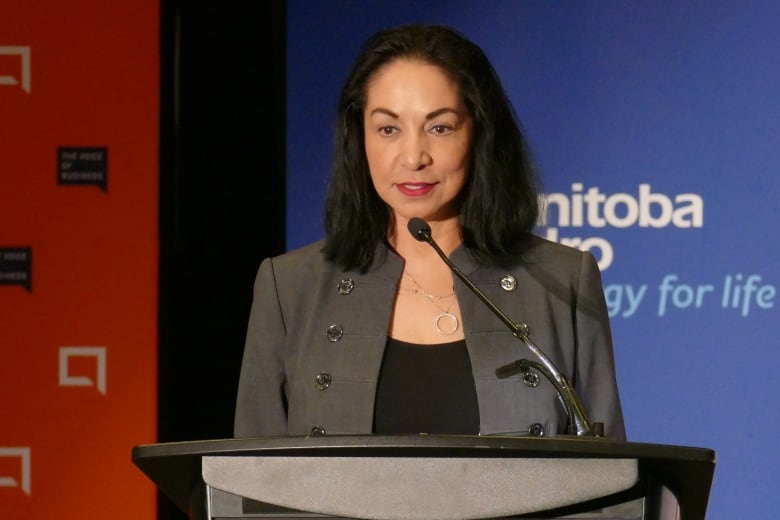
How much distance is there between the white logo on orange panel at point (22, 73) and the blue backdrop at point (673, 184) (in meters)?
0.98

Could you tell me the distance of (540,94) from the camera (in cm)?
328

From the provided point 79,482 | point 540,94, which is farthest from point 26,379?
point 540,94

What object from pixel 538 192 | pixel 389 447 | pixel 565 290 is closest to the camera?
pixel 389 447

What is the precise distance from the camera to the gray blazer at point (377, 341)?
1997 mm

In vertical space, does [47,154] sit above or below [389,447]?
above

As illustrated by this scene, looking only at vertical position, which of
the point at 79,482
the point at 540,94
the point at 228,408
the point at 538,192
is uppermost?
the point at 540,94

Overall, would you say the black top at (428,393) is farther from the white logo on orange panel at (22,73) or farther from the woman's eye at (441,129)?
the white logo on orange panel at (22,73)

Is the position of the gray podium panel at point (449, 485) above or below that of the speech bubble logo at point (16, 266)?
below

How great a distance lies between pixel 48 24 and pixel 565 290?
6.98ft

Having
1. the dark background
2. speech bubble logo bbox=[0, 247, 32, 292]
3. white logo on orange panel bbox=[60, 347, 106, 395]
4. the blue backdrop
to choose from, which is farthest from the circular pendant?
speech bubble logo bbox=[0, 247, 32, 292]

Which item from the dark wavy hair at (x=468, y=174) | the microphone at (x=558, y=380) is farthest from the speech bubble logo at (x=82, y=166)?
the microphone at (x=558, y=380)

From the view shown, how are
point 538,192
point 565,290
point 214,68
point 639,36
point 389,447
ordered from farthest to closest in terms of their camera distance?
point 214,68 → point 639,36 → point 538,192 → point 565,290 → point 389,447

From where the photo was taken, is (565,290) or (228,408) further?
(228,408)

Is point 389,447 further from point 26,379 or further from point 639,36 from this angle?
point 26,379
